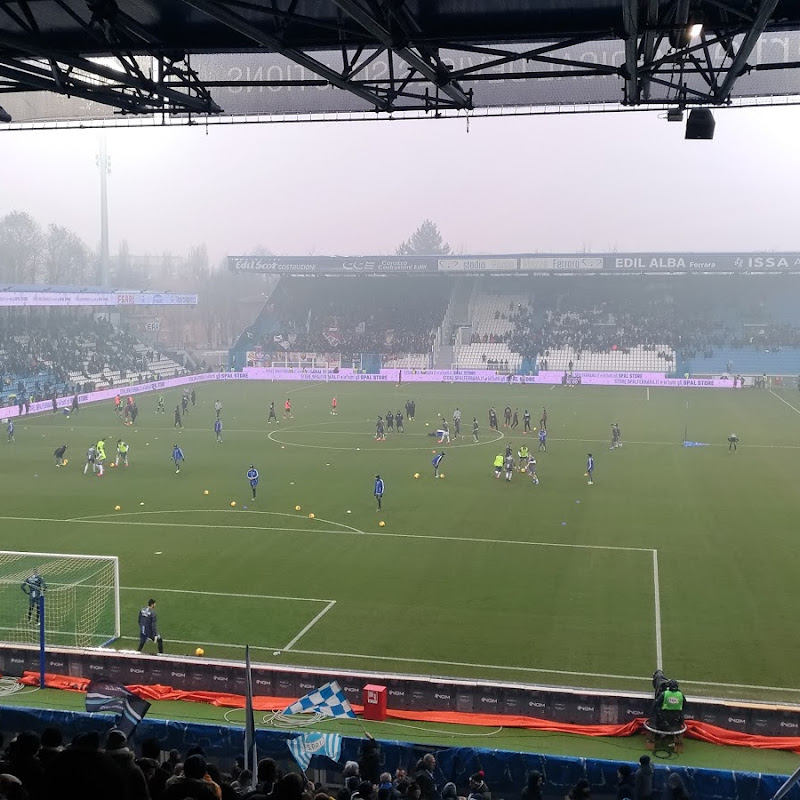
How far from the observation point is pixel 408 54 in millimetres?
12609

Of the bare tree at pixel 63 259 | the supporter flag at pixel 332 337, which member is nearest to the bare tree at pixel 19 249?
the bare tree at pixel 63 259

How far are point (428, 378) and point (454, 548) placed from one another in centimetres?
5927

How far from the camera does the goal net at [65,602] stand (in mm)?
19625

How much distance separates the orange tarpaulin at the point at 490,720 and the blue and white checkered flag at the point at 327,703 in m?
1.96

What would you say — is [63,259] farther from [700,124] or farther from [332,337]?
[700,124]

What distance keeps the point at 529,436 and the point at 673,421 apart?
10334 mm

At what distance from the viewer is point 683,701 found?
1446 centimetres

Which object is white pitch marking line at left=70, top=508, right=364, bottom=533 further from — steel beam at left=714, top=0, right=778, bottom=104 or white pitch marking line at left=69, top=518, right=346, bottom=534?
steel beam at left=714, top=0, right=778, bottom=104

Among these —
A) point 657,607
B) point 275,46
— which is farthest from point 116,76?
point 657,607

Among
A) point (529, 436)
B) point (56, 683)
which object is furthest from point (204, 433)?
point (56, 683)

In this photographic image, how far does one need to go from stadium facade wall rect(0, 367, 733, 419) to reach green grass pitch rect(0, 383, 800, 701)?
96.5 feet

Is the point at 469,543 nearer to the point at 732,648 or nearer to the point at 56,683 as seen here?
the point at 732,648

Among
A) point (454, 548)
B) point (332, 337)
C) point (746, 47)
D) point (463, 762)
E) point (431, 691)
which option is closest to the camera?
point (746, 47)

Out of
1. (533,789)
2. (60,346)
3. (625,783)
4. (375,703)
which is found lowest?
(375,703)
